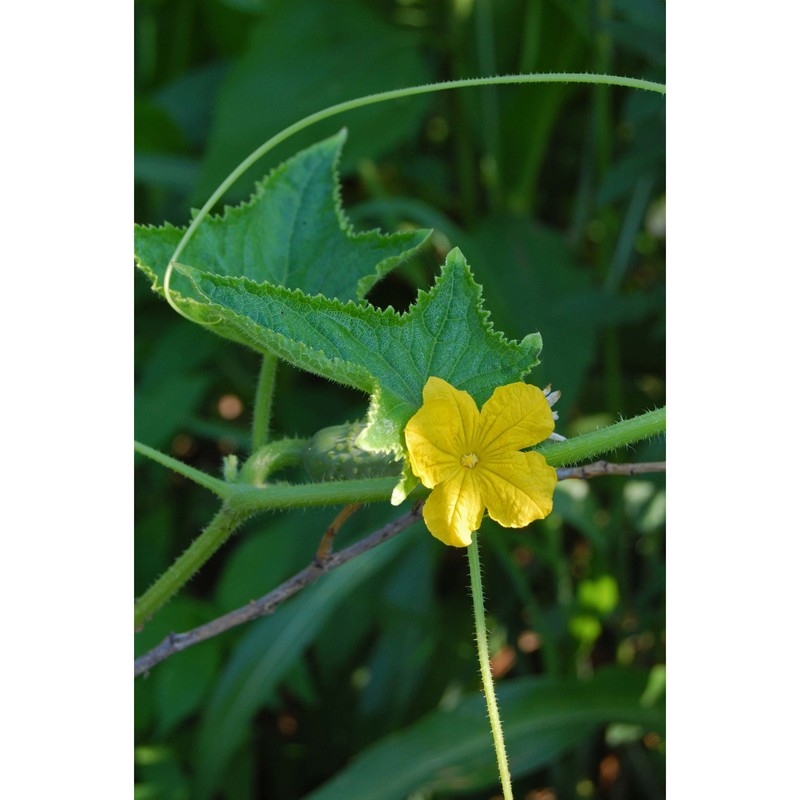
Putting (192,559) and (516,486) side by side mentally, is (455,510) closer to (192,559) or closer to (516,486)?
(516,486)

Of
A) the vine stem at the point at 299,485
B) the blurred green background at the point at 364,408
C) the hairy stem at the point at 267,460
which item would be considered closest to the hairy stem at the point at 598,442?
the vine stem at the point at 299,485

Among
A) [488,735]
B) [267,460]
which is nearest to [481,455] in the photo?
[267,460]

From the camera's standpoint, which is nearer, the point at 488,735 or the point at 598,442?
the point at 598,442

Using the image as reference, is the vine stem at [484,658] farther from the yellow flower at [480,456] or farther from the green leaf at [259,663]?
the green leaf at [259,663]
